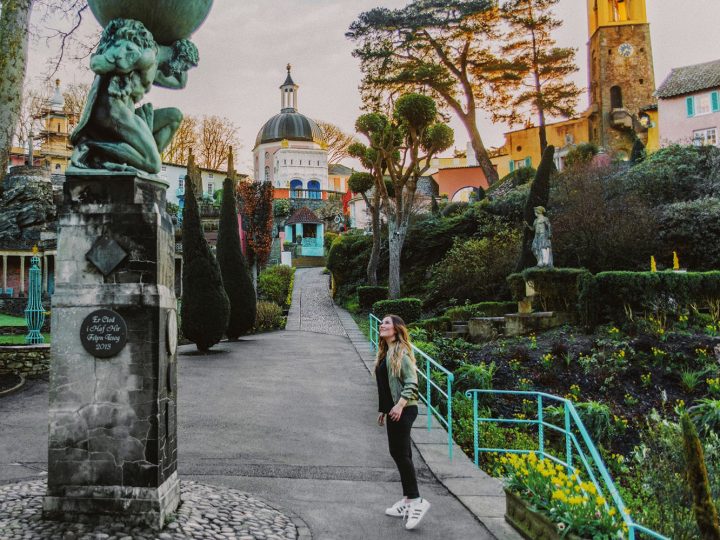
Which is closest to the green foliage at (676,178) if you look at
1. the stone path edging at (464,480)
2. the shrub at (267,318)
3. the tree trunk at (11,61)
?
the shrub at (267,318)

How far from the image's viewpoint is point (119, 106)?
5383 millimetres

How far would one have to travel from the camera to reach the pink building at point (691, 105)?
35.8 metres

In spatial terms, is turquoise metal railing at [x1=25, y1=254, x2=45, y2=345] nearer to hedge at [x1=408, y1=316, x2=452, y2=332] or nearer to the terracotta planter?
hedge at [x1=408, y1=316, x2=452, y2=332]

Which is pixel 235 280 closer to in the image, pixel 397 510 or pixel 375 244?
pixel 375 244

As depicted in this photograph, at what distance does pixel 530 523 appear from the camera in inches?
192

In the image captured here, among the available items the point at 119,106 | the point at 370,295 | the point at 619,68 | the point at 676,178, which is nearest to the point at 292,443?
the point at 119,106

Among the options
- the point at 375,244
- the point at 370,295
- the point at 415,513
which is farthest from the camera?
the point at 375,244

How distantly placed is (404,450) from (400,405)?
0.39 m

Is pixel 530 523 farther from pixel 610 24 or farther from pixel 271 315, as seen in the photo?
pixel 610 24

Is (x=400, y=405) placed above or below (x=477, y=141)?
below

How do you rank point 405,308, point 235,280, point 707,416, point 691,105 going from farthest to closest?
point 691,105 < point 405,308 < point 235,280 < point 707,416

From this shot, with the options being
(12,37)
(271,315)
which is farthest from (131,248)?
(271,315)

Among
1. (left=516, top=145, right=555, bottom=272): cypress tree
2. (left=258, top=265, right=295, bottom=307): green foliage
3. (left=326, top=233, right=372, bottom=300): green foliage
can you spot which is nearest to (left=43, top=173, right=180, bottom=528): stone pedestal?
(left=516, top=145, right=555, bottom=272): cypress tree

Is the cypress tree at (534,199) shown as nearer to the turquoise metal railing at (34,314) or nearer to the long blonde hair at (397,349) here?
the turquoise metal railing at (34,314)
